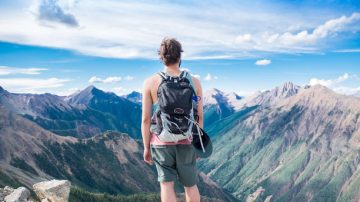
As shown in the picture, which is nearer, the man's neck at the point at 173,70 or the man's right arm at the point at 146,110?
the man's right arm at the point at 146,110

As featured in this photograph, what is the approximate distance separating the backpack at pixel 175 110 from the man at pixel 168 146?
0.20 metres

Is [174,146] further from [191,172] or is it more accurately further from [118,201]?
[118,201]

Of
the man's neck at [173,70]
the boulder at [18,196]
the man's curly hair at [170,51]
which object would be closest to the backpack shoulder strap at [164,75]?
the man's neck at [173,70]

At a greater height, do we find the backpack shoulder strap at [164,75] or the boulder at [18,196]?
the backpack shoulder strap at [164,75]

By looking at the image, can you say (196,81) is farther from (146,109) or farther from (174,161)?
(174,161)

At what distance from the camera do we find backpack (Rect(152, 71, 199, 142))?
11.9m

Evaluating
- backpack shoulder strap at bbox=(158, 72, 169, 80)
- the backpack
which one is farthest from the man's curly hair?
the backpack

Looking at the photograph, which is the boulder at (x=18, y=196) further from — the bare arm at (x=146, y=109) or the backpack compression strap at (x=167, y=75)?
the backpack compression strap at (x=167, y=75)

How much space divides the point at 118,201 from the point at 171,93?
147120 millimetres

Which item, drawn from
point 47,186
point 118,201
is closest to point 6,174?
point 118,201

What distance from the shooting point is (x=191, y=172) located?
12656 mm

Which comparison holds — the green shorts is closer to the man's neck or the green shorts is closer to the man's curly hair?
the man's neck

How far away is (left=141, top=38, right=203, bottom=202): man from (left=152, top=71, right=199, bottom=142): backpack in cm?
20

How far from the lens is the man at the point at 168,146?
12188 millimetres
